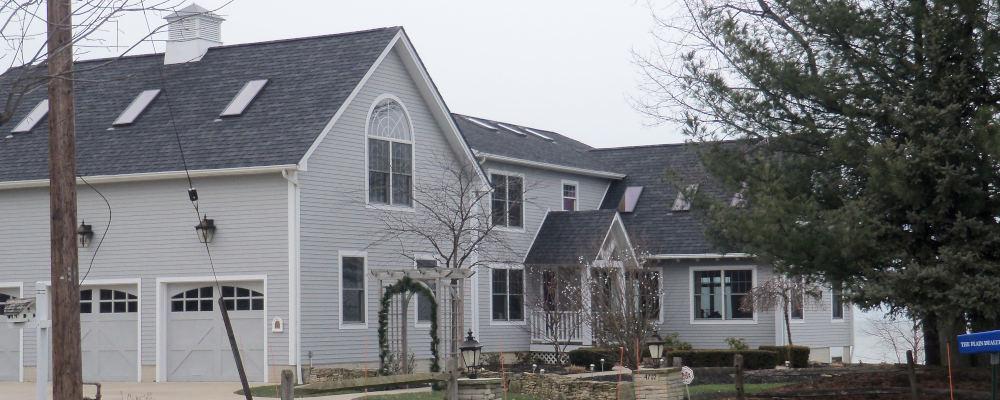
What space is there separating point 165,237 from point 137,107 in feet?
11.3

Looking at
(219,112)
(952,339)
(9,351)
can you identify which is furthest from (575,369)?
(9,351)

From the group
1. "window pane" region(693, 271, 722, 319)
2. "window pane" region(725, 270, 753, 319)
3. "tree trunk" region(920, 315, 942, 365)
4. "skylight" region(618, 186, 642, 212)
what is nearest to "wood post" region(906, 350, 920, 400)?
"tree trunk" region(920, 315, 942, 365)

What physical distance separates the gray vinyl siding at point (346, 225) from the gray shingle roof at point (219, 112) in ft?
1.94

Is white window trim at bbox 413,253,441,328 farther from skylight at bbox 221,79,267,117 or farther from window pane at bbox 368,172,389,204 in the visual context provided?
skylight at bbox 221,79,267,117

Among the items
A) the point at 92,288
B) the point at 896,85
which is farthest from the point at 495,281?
the point at 896,85

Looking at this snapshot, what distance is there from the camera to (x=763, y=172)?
15398 mm

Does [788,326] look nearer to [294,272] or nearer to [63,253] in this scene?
[294,272]

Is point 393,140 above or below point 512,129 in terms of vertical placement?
below

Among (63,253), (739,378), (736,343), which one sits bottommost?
(736,343)

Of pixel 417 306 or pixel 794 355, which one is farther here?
pixel 794 355

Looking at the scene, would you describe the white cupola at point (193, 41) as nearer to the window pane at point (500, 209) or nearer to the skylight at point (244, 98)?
the skylight at point (244, 98)

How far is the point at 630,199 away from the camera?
31.3 meters

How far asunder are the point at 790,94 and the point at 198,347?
1211 cm

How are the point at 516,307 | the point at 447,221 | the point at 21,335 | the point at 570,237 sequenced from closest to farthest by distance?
1. the point at 21,335
2. the point at 447,221
3. the point at 570,237
4. the point at 516,307
